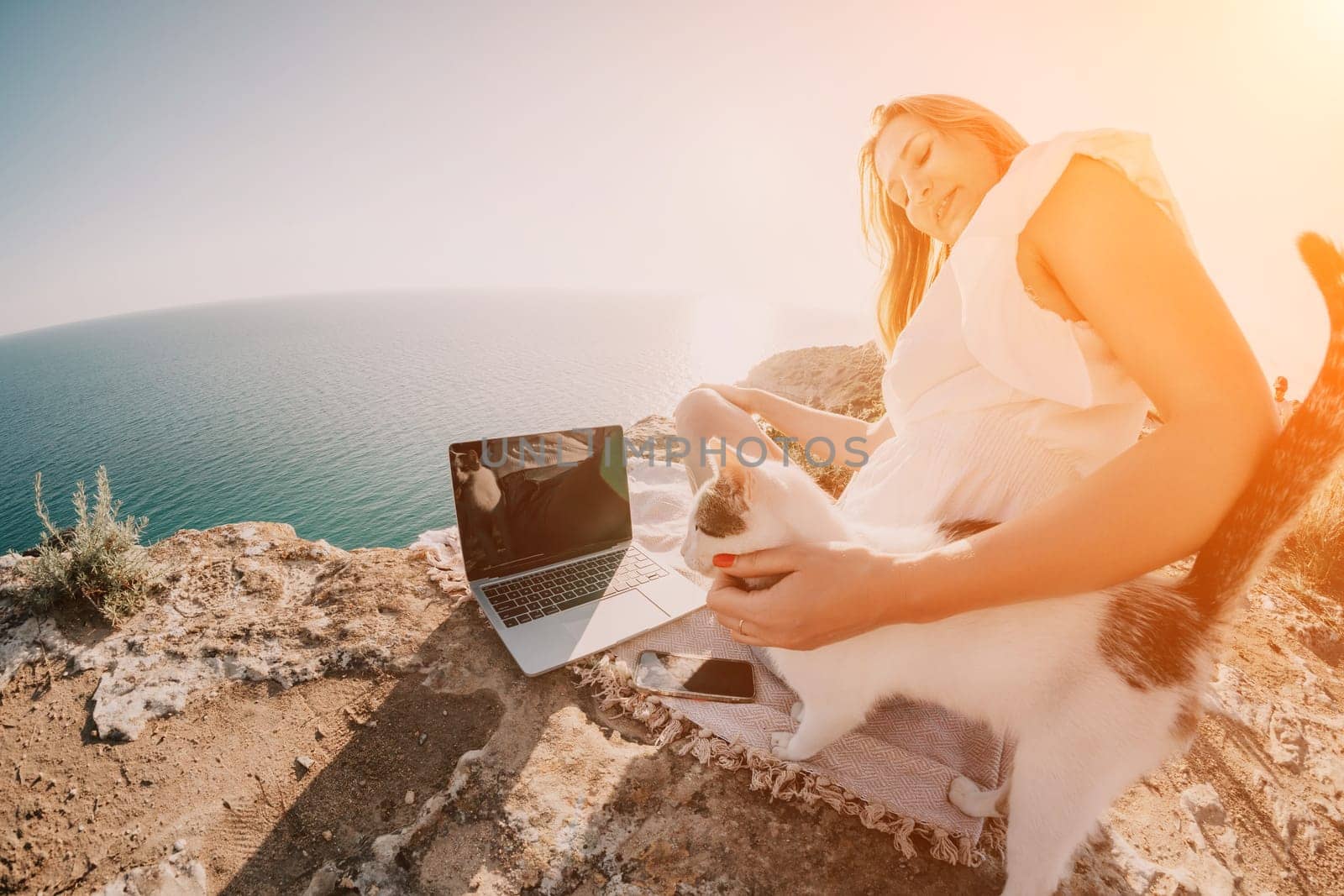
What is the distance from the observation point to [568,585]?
2436 mm

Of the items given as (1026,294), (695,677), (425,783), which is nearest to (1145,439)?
(1026,294)

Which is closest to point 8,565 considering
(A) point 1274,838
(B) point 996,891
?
(B) point 996,891

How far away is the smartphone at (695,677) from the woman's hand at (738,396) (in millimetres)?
1499

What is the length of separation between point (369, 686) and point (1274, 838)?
316cm

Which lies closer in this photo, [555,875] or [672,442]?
[555,875]

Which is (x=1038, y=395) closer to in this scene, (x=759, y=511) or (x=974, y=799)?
(x=759, y=511)

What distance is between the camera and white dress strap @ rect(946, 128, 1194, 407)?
3.77 ft

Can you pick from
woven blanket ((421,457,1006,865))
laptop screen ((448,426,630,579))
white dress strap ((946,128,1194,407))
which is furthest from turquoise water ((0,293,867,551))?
white dress strap ((946,128,1194,407))

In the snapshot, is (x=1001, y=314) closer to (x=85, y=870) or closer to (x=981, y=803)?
(x=981, y=803)

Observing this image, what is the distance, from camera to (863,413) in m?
7.27

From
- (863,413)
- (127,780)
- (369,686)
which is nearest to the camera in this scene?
(127,780)

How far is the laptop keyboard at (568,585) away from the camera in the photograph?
2.25m

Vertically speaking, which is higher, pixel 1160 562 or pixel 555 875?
pixel 1160 562

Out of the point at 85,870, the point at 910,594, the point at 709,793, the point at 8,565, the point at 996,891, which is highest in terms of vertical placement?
the point at 910,594
